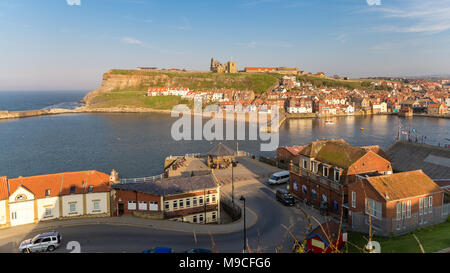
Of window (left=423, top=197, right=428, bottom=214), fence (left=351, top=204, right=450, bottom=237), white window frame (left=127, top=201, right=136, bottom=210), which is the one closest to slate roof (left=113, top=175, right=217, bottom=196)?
white window frame (left=127, top=201, right=136, bottom=210)

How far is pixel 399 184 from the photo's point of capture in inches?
490

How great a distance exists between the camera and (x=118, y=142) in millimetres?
48906

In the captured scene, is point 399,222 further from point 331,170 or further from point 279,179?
point 279,179

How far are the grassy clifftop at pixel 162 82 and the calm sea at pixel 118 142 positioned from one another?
51.0 metres

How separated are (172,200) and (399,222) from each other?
950 cm

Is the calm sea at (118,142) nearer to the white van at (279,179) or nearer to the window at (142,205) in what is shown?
the white van at (279,179)

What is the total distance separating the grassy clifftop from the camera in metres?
120

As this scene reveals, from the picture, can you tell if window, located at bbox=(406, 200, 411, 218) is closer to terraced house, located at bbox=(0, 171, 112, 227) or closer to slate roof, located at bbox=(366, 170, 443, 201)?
slate roof, located at bbox=(366, 170, 443, 201)

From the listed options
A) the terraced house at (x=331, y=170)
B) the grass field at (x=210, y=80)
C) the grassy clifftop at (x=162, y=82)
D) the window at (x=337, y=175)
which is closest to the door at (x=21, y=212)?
the terraced house at (x=331, y=170)

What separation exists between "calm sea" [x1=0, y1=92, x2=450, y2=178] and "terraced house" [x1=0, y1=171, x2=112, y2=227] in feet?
49.0

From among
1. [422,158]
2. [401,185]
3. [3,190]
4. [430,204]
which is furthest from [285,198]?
[3,190]

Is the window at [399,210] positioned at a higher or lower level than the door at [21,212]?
higher

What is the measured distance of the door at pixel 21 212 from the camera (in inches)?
562
